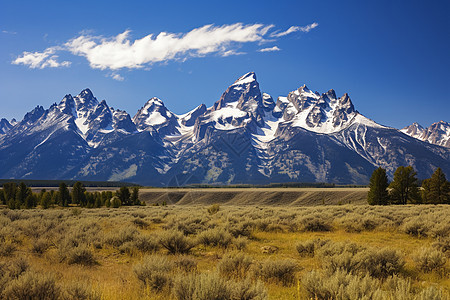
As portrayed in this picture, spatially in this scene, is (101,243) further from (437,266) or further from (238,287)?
(437,266)

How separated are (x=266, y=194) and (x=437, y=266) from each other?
343ft

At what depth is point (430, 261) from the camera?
862cm

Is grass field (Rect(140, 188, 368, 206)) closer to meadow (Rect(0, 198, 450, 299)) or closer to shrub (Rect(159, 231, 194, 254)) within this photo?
meadow (Rect(0, 198, 450, 299))

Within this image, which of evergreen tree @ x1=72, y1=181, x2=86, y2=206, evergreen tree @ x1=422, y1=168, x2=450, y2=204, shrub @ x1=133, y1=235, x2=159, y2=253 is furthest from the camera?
evergreen tree @ x1=72, y1=181, x2=86, y2=206

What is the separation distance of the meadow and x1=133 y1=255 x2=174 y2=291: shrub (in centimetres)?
2

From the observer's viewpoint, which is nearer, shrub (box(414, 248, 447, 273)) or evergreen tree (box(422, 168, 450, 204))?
shrub (box(414, 248, 447, 273))

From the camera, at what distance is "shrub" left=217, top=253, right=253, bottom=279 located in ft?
25.8

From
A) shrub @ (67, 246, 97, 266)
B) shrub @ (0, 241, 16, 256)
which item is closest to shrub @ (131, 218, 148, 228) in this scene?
shrub @ (0, 241, 16, 256)

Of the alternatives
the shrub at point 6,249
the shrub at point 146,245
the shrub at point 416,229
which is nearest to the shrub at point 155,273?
the shrub at point 146,245

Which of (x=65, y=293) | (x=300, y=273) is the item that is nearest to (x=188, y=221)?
(x=300, y=273)

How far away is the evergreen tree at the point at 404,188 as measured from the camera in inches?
1930

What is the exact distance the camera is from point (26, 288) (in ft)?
18.5

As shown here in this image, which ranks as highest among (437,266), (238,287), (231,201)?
(238,287)

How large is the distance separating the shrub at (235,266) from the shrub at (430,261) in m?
5.60
